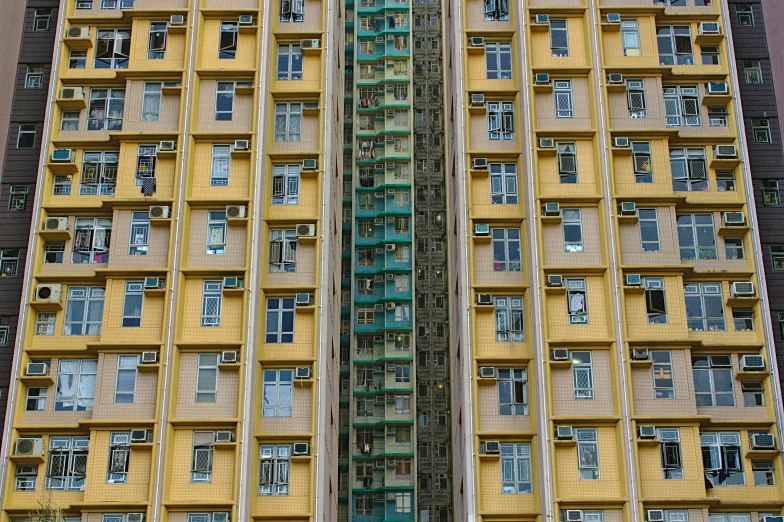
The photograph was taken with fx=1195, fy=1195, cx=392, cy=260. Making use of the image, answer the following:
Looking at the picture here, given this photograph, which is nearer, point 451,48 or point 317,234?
point 317,234

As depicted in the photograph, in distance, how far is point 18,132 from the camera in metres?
32.7

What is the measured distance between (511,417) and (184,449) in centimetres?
811

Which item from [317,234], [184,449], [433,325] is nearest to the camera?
[184,449]

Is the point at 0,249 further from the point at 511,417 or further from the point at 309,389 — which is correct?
the point at 511,417

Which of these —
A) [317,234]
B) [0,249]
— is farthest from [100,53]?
[317,234]

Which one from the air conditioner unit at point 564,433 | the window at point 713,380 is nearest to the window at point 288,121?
the air conditioner unit at point 564,433

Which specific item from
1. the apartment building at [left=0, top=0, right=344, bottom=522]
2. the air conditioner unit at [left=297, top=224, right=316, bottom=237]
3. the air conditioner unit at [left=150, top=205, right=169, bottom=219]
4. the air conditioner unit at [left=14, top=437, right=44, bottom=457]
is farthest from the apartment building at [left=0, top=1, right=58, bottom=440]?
the air conditioner unit at [left=297, top=224, right=316, bottom=237]

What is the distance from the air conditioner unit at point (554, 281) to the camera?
3025cm

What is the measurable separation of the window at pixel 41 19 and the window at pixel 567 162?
48.7 feet

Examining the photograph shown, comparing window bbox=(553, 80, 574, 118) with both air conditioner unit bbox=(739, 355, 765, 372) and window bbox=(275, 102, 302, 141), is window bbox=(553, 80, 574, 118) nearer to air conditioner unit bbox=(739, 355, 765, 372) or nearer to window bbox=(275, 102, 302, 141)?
window bbox=(275, 102, 302, 141)

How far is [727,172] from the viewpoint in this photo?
32.1 metres

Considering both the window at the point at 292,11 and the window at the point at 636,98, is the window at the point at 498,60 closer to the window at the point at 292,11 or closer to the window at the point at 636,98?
the window at the point at 636,98

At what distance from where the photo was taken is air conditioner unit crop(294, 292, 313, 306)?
100 ft

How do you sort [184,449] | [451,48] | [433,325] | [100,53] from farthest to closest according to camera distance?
1. [433,325]
2. [451,48]
3. [100,53]
4. [184,449]
